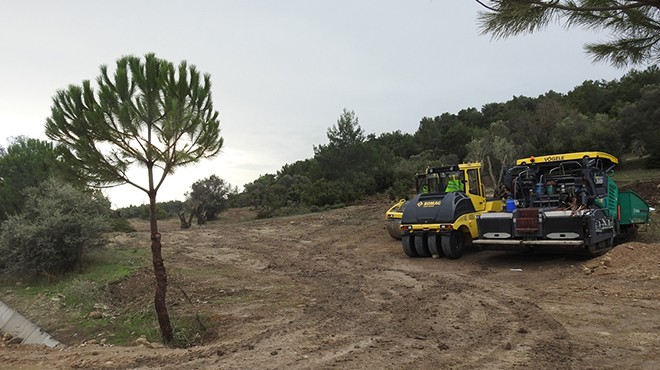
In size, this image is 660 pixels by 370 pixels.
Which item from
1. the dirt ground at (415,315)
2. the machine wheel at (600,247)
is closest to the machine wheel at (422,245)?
the dirt ground at (415,315)

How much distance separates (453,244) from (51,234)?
36.3 feet

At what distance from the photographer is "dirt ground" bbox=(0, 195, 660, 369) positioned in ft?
17.7

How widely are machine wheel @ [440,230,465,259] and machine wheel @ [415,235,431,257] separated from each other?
52 cm

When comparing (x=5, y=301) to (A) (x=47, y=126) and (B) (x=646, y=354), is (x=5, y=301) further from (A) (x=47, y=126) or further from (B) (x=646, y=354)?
(B) (x=646, y=354)

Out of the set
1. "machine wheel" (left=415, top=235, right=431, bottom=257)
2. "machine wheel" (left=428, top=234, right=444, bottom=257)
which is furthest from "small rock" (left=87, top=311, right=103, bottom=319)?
"machine wheel" (left=428, top=234, right=444, bottom=257)

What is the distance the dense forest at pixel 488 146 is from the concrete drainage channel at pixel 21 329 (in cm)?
1862

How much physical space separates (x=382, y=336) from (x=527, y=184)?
7826 mm

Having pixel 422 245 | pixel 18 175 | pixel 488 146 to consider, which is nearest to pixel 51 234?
pixel 18 175

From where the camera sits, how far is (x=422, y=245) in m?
13.2

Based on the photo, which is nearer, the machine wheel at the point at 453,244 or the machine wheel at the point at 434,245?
the machine wheel at the point at 453,244

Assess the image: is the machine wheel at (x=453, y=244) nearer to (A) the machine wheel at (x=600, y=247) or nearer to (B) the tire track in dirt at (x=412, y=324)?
(B) the tire track in dirt at (x=412, y=324)

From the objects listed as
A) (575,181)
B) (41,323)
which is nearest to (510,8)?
(575,181)

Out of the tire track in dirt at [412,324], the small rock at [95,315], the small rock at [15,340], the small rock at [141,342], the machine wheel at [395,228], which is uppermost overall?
the machine wheel at [395,228]

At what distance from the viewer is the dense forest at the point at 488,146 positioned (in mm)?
32438
